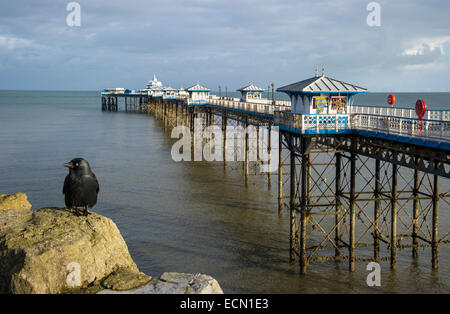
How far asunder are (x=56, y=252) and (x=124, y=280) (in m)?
1.69

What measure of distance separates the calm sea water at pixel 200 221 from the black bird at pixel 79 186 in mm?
6531

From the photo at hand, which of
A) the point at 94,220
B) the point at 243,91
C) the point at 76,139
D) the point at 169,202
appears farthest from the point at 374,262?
the point at 76,139

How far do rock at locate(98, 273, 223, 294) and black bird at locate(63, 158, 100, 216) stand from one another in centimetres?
278

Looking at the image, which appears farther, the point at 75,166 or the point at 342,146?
the point at 342,146

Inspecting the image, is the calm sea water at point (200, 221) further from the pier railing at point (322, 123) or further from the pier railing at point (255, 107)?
the pier railing at point (322, 123)

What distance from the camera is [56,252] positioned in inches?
415

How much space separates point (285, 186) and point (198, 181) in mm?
6469

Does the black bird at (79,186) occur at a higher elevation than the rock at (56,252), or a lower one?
higher

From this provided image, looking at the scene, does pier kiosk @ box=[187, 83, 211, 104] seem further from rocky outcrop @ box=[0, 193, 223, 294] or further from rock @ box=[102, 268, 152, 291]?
rock @ box=[102, 268, 152, 291]

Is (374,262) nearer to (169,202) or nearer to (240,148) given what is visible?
(169,202)

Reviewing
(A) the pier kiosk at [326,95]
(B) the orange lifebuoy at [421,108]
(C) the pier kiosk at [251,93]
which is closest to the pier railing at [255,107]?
(C) the pier kiosk at [251,93]

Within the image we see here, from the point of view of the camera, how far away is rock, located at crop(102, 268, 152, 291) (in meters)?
10.3

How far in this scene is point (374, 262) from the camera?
59.6 feet

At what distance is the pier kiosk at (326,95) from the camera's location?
1866cm
